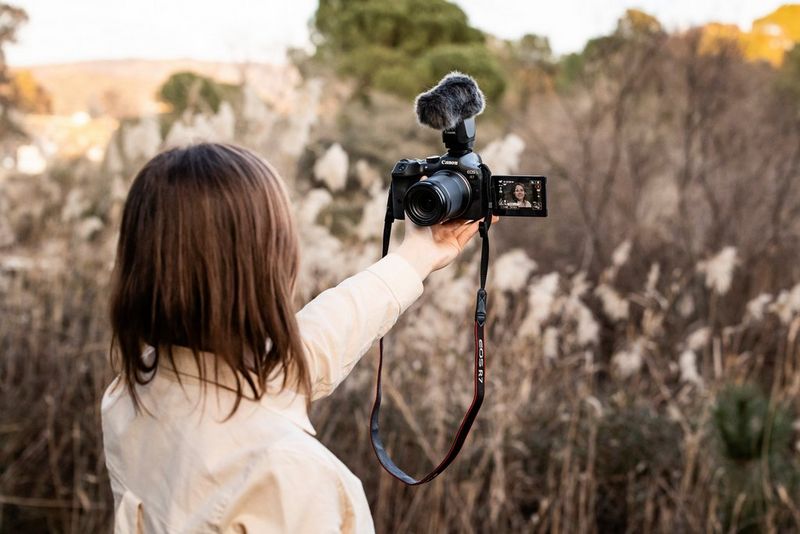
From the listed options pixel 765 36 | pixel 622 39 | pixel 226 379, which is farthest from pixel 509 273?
pixel 765 36

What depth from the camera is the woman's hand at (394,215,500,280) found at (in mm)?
1505

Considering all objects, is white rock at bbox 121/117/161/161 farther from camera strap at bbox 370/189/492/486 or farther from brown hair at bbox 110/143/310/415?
brown hair at bbox 110/143/310/415

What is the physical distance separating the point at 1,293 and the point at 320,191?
4.39 ft

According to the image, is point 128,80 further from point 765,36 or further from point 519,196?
point 519,196

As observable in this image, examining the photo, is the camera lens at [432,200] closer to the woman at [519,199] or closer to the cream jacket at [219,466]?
the woman at [519,199]

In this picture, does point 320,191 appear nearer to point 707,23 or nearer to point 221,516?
point 221,516

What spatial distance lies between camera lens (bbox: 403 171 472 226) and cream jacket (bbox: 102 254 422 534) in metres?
0.38

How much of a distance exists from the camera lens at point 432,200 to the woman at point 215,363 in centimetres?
30

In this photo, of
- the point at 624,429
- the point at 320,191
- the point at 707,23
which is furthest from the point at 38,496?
the point at 707,23

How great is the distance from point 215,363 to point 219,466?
127 mm

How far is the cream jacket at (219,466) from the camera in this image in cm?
110

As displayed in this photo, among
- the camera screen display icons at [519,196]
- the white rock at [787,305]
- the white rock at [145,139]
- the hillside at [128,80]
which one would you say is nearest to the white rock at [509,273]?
the white rock at [787,305]

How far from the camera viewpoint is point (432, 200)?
1.49m

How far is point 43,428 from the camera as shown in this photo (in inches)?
126
